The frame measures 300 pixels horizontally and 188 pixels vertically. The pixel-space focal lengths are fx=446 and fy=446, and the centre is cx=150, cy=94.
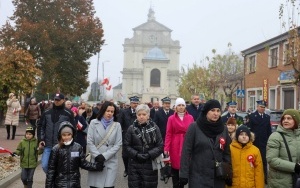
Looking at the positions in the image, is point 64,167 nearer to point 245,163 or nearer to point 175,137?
point 245,163

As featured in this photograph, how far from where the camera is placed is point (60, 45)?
35.8 m

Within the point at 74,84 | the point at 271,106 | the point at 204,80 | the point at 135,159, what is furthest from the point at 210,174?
the point at 204,80

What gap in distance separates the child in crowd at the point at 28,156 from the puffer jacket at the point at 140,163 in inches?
106

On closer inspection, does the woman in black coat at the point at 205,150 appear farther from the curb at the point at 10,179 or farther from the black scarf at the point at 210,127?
the curb at the point at 10,179

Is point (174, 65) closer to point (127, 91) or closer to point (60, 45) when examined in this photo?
point (127, 91)

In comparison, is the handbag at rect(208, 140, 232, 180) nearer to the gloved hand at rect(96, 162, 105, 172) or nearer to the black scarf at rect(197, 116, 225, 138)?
the black scarf at rect(197, 116, 225, 138)

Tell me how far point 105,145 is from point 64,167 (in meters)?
0.81

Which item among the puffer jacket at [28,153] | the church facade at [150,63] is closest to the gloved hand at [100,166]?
the puffer jacket at [28,153]

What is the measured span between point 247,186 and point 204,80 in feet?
142

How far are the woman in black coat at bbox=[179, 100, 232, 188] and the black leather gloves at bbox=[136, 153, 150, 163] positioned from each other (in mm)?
892

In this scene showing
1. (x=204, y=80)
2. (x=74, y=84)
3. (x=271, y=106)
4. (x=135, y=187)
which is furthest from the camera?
(x=204, y=80)

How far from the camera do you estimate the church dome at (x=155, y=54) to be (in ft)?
305

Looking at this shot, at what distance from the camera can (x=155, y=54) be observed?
93.9 m

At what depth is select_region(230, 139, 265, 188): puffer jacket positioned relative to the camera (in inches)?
242
